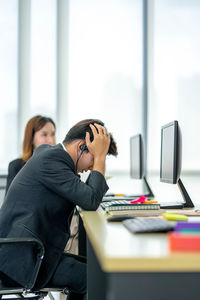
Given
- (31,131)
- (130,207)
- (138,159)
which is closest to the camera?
(130,207)

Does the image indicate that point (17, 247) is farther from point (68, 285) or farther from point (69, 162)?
point (69, 162)

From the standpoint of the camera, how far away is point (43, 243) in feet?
5.54

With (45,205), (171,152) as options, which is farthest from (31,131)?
(45,205)

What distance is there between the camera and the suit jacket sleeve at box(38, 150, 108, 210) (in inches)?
64.4

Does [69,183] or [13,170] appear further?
[13,170]

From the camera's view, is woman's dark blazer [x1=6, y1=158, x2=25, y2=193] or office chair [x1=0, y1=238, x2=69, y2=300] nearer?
office chair [x1=0, y1=238, x2=69, y2=300]

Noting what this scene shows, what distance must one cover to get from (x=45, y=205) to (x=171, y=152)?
0.74 m

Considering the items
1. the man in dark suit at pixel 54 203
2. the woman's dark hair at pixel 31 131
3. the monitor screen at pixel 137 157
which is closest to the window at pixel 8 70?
the woman's dark hair at pixel 31 131

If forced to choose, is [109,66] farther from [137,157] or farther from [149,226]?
[149,226]

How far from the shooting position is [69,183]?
1.64 meters

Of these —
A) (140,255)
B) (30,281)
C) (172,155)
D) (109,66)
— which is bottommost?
(30,281)

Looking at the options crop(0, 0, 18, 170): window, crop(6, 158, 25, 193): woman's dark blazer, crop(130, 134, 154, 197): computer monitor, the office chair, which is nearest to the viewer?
the office chair

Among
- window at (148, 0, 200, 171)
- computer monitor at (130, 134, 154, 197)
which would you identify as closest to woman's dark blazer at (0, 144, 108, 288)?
computer monitor at (130, 134, 154, 197)

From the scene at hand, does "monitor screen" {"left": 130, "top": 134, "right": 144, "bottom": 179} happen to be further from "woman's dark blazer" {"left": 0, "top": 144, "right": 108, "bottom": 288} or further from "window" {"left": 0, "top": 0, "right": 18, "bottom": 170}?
"window" {"left": 0, "top": 0, "right": 18, "bottom": 170}
